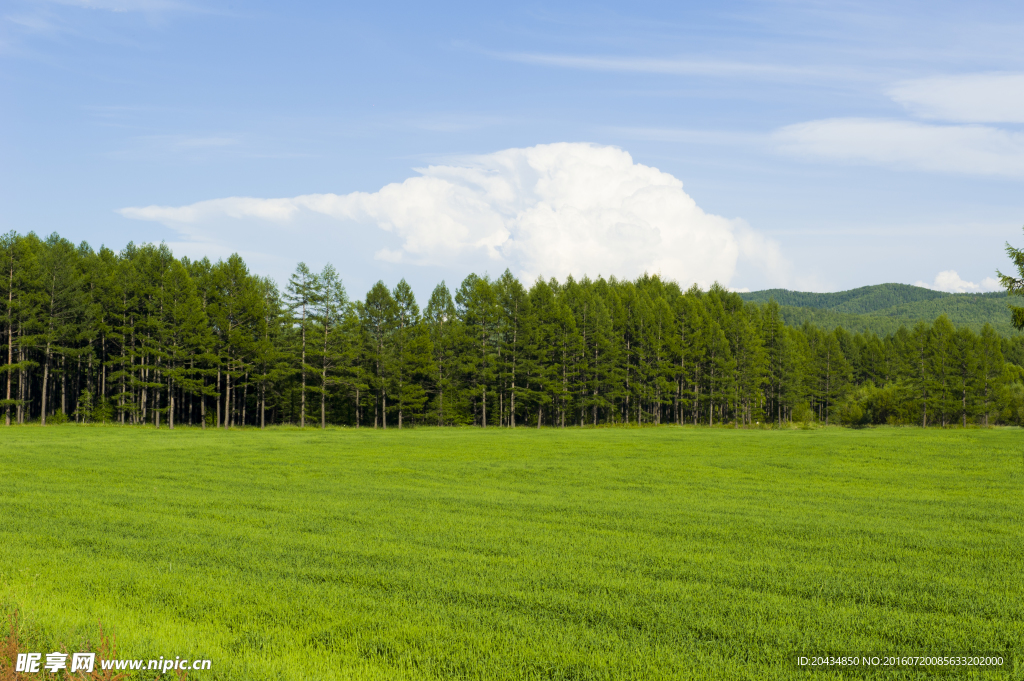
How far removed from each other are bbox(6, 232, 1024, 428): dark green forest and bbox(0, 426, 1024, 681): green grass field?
39.0 m

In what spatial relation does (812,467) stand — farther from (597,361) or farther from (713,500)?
(597,361)

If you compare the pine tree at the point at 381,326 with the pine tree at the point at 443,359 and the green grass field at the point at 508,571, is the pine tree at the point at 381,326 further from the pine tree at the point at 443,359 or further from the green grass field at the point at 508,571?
the green grass field at the point at 508,571

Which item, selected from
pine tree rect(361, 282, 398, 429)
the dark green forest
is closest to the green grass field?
the dark green forest

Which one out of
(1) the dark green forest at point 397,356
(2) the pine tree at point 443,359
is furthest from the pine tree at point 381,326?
(2) the pine tree at point 443,359

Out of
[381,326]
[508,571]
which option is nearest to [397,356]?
[381,326]

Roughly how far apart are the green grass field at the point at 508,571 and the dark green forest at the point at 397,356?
39.0 metres

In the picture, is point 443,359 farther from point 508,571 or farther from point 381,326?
point 508,571

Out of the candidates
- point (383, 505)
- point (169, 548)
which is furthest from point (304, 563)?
point (383, 505)

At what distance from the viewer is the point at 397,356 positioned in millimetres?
67188

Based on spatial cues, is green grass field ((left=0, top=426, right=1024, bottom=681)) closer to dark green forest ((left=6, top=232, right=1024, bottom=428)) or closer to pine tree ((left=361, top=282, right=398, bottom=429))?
dark green forest ((left=6, top=232, right=1024, bottom=428))

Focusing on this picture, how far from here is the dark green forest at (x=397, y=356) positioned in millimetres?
57125

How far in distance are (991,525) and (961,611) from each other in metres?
7.10

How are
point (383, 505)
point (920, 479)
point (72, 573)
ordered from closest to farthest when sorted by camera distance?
1. point (72, 573)
2. point (383, 505)
3. point (920, 479)

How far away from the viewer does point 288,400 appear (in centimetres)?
7038
